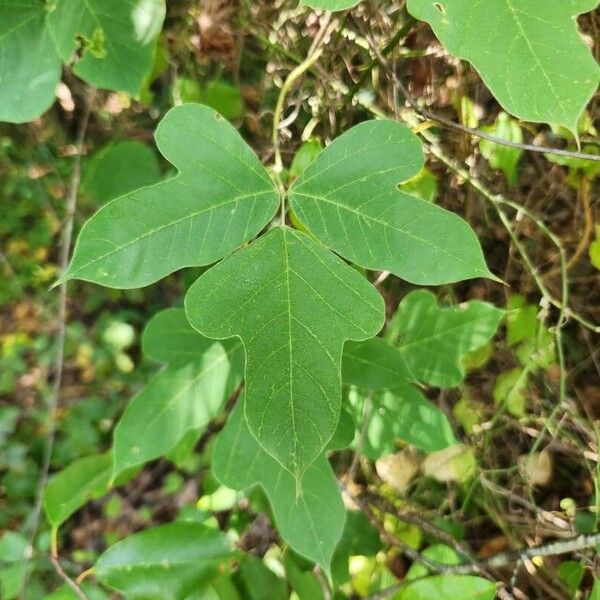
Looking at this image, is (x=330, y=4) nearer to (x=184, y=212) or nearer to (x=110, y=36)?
(x=184, y=212)

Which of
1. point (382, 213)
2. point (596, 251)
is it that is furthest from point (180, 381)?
point (596, 251)

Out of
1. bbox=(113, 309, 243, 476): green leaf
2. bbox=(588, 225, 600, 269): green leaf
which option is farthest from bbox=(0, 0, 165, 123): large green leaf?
bbox=(588, 225, 600, 269): green leaf

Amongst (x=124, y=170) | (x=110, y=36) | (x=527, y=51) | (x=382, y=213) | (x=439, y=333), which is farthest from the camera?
(x=124, y=170)

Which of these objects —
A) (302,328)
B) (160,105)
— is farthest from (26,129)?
(302,328)

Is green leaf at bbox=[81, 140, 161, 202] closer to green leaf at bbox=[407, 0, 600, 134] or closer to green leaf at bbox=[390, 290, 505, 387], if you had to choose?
green leaf at bbox=[390, 290, 505, 387]

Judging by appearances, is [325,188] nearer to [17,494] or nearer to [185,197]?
[185,197]

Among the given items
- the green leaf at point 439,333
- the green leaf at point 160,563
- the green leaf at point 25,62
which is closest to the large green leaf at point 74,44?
the green leaf at point 25,62
